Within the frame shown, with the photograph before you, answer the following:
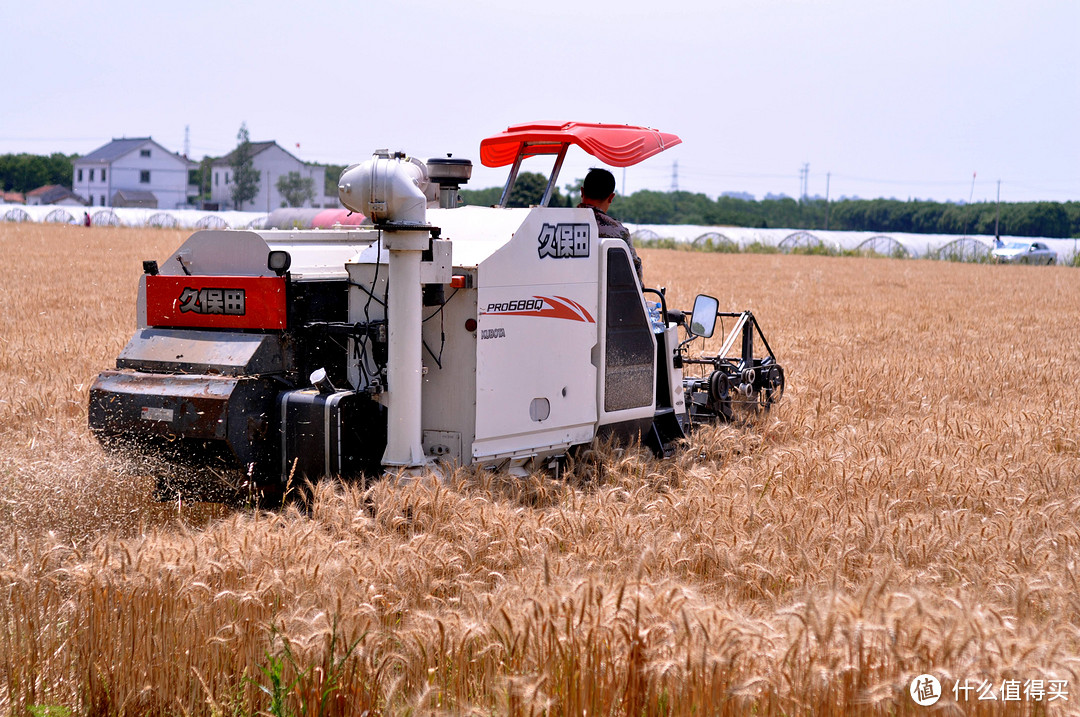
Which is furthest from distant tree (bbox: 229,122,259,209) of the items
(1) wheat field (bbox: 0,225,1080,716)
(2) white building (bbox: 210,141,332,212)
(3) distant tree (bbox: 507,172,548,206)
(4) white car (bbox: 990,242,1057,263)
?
(1) wheat field (bbox: 0,225,1080,716)

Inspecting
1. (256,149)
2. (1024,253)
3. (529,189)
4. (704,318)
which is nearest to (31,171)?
(256,149)

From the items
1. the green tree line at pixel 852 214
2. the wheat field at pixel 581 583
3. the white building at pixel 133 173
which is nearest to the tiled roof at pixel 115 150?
the white building at pixel 133 173

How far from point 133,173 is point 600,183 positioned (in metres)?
98.6

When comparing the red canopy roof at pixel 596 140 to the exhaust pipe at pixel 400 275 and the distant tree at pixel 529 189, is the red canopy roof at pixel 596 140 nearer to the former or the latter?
the exhaust pipe at pixel 400 275

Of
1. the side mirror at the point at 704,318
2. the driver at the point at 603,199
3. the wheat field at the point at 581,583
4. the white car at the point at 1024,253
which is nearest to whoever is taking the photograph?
the wheat field at the point at 581,583

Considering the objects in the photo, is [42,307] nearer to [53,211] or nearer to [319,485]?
[319,485]

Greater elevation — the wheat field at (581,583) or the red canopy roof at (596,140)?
the red canopy roof at (596,140)

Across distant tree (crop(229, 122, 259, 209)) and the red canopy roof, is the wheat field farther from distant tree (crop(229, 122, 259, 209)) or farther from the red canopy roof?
distant tree (crop(229, 122, 259, 209))

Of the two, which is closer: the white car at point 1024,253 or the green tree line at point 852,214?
the white car at point 1024,253

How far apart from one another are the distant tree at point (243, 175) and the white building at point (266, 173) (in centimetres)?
76

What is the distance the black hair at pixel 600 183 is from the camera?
694 centimetres
